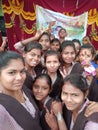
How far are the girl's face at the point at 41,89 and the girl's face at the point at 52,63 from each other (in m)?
0.30

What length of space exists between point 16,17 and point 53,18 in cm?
92

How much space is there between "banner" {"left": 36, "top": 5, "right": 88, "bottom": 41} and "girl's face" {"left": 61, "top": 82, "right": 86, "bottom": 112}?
163 inches

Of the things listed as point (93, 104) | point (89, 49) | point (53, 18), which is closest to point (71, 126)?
point (93, 104)

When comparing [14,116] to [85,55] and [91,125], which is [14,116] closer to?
[91,125]

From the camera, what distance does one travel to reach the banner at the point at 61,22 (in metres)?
5.75

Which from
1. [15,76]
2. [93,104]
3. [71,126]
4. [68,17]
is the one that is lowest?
[71,126]

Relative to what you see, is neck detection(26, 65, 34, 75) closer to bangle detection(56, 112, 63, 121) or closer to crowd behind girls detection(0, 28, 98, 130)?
crowd behind girls detection(0, 28, 98, 130)

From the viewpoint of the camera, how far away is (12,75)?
4.81 ft

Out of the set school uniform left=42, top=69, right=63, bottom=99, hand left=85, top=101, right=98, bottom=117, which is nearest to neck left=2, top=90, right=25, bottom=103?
hand left=85, top=101, right=98, bottom=117

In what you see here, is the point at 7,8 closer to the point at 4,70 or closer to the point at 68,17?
the point at 68,17

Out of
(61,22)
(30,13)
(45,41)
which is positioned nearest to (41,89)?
(45,41)

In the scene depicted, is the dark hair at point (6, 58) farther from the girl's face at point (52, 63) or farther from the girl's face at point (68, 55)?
the girl's face at point (68, 55)

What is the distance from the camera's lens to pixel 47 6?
5801mm

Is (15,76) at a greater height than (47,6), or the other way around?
(47,6)
